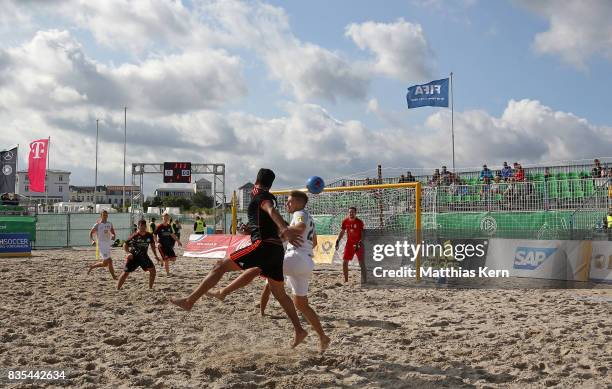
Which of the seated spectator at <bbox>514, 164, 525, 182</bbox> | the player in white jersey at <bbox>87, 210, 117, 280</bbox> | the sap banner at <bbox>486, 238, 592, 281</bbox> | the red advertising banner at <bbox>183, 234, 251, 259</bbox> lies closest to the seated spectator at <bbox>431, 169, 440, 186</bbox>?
the seated spectator at <bbox>514, 164, 525, 182</bbox>

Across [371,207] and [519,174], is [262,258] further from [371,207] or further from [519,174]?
[519,174]

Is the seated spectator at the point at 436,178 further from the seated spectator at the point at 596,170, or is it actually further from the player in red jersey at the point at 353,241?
the player in red jersey at the point at 353,241

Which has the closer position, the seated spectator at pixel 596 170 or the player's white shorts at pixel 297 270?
the player's white shorts at pixel 297 270

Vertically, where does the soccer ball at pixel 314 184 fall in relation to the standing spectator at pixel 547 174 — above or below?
below

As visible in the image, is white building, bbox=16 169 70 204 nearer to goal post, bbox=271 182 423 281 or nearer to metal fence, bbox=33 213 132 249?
metal fence, bbox=33 213 132 249

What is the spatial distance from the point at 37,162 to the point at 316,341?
3040 cm

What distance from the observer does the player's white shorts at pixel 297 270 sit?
222 inches

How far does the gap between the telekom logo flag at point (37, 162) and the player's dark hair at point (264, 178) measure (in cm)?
2973

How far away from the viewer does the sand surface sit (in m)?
5.12

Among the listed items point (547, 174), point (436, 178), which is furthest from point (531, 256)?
point (436, 178)

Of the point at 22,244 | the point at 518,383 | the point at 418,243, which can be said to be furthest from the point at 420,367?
the point at 22,244

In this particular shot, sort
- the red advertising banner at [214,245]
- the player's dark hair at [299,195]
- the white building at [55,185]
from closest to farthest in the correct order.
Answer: the player's dark hair at [299,195]
the red advertising banner at [214,245]
the white building at [55,185]

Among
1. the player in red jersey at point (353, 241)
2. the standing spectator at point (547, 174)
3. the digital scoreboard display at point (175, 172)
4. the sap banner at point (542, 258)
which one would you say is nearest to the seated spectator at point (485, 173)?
the standing spectator at point (547, 174)

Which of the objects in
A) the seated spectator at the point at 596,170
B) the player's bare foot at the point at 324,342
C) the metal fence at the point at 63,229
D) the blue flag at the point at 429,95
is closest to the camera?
the player's bare foot at the point at 324,342
